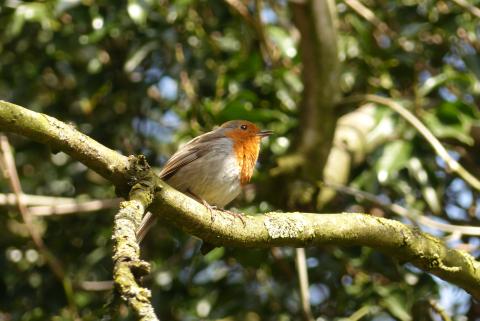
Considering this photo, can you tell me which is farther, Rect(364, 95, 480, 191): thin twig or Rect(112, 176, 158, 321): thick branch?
Rect(364, 95, 480, 191): thin twig

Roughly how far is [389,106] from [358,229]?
1717 mm

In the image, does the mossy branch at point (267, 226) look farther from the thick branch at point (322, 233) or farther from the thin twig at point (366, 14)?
the thin twig at point (366, 14)

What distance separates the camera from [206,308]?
208 inches

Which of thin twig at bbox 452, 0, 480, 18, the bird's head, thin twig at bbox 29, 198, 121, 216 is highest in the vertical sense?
thin twig at bbox 452, 0, 480, 18

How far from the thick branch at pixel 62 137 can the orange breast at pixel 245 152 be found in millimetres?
1883

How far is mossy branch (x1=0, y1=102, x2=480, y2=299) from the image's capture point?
103 inches

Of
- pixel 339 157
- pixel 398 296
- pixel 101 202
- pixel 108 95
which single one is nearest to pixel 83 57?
pixel 108 95

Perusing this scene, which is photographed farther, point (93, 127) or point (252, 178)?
point (93, 127)

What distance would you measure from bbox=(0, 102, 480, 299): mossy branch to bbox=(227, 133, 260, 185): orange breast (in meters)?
1.27

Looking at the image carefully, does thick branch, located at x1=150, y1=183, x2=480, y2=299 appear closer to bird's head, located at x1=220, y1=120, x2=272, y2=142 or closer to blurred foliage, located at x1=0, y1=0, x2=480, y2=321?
blurred foliage, located at x1=0, y1=0, x2=480, y2=321

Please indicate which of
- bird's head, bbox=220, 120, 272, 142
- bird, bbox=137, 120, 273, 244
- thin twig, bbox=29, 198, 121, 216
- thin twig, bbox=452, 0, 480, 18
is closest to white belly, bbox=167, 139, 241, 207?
bird, bbox=137, 120, 273, 244

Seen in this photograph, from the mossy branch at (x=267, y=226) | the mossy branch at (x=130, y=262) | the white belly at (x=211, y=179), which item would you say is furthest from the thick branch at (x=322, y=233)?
the white belly at (x=211, y=179)

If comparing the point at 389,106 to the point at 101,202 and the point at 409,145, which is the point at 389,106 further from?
the point at 101,202

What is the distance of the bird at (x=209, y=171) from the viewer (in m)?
4.39
